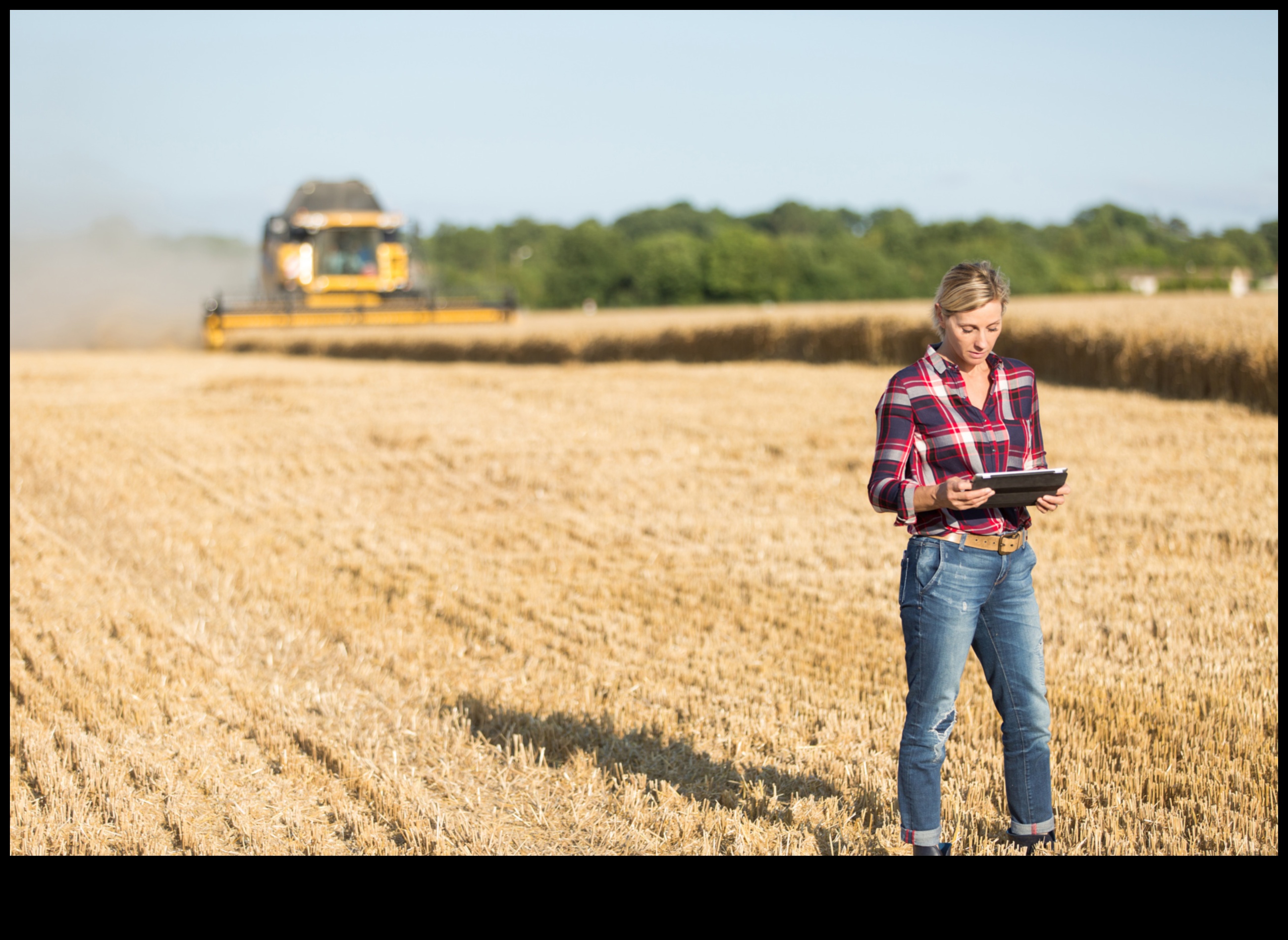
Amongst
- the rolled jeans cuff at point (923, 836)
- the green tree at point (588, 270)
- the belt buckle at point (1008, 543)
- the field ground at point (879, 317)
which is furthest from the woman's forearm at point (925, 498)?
the green tree at point (588, 270)

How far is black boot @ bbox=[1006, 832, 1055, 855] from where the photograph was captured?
372cm

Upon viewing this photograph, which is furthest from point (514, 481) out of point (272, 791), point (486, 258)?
point (486, 258)

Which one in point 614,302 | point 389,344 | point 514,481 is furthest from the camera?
point 614,302

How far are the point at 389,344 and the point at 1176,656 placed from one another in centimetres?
2267

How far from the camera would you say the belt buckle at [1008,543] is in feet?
11.1

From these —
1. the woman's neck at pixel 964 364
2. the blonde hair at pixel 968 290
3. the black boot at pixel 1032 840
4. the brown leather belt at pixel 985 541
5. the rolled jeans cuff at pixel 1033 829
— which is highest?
the blonde hair at pixel 968 290

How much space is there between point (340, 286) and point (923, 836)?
2859 centimetres

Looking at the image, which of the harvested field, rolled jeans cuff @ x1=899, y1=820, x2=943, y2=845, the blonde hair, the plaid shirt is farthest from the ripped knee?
the harvested field

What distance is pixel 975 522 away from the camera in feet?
11.1

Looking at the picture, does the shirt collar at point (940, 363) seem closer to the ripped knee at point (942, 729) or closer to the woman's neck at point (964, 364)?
the woman's neck at point (964, 364)

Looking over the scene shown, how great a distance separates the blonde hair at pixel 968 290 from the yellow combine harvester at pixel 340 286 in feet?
88.8

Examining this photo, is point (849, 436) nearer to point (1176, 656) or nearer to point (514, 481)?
point (514, 481)

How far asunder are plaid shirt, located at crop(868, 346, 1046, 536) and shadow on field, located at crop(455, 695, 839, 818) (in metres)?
1.38
